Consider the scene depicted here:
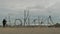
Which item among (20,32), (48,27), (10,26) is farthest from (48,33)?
(10,26)

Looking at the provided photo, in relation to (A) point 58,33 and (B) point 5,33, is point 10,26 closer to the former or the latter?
(B) point 5,33

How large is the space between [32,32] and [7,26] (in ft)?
30.0

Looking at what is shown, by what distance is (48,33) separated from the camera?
36.4m

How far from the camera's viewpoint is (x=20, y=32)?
37.7m

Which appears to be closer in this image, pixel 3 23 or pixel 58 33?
pixel 58 33

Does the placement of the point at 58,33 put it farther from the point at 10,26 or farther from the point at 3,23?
the point at 3,23

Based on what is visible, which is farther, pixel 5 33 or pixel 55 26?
pixel 55 26

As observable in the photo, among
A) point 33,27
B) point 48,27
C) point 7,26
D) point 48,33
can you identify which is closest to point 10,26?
point 7,26

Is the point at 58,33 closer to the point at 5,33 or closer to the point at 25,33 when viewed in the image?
the point at 25,33

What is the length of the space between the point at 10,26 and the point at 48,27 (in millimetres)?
7118

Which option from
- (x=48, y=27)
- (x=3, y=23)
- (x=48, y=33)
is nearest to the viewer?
(x=48, y=33)

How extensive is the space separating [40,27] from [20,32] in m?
7.01

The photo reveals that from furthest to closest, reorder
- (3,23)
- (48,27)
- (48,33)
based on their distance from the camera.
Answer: (3,23)
(48,27)
(48,33)

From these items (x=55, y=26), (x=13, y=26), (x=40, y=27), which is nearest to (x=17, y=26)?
(x=13, y=26)
